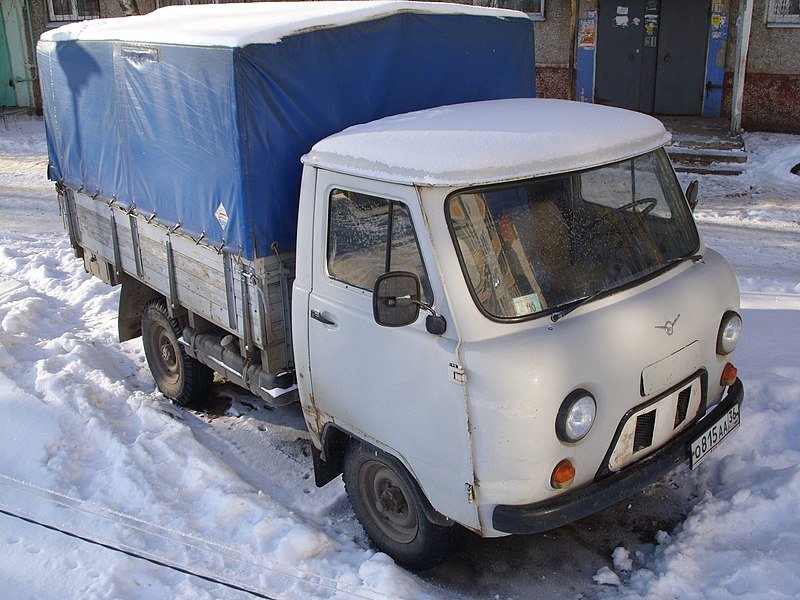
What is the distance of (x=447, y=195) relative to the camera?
147 inches

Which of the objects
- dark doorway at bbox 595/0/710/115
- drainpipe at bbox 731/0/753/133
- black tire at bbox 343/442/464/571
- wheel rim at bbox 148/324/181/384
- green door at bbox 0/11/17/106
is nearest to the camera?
black tire at bbox 343/442/464/571

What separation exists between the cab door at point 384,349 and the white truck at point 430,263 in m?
0.01

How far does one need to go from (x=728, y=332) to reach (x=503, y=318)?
139 cm

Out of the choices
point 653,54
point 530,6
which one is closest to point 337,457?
point 653,54

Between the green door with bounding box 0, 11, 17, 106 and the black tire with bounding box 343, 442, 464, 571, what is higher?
the green door with bounding box 0, 11, 17, 106

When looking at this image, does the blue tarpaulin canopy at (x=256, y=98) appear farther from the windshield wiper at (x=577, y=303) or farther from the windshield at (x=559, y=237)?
the windshield wiper at (x=577, y=303)

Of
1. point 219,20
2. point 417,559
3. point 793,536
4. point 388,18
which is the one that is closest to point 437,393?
point 417,559

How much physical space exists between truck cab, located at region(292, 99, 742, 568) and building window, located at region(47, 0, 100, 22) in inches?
702

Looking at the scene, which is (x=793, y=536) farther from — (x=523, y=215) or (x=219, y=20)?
(x=219, y=20)

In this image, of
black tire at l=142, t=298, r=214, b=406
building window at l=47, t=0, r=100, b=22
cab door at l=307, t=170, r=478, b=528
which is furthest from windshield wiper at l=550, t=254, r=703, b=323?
building window at l=47, t=0, r=100, b=22

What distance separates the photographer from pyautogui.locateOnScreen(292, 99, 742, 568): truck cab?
12.0 ft

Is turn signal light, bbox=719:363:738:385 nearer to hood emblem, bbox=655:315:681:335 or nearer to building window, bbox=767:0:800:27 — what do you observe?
hood emblem, bbox=655:315:681:335

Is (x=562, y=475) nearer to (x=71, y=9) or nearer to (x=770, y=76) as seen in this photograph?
(x=770, y=76)

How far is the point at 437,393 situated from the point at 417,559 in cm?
108
